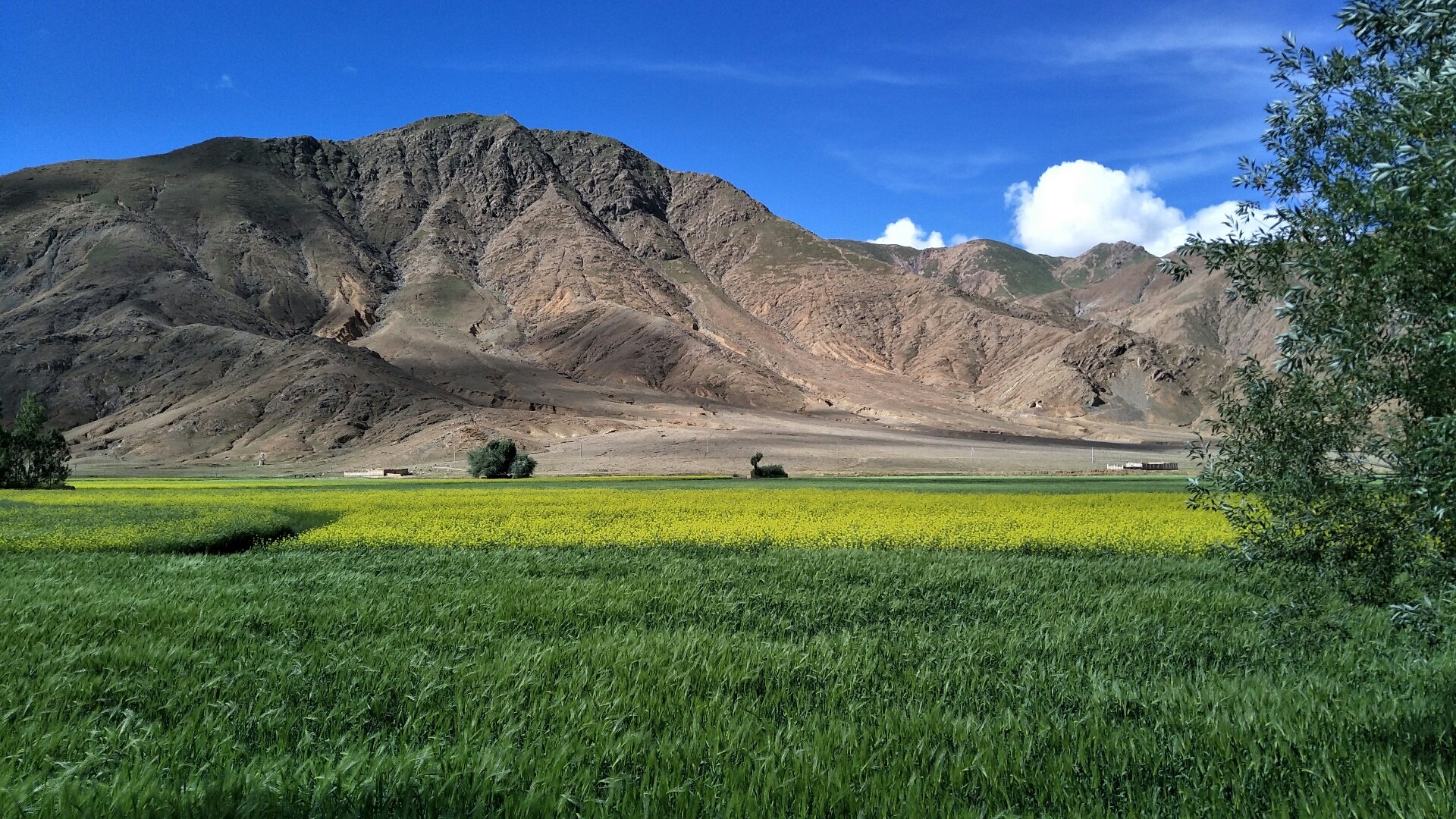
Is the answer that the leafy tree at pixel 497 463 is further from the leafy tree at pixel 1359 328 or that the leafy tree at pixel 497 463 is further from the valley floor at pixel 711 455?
the leafy tree at pixel 1359 328

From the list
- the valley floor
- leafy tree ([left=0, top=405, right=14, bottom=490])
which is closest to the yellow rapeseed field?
leafy tree ([left=0, top=405, right=14, bottom=490])

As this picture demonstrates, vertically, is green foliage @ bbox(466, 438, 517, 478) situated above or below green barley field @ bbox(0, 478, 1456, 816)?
below

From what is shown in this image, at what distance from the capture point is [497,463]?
67625 mm

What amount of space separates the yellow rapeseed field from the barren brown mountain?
52.3 m

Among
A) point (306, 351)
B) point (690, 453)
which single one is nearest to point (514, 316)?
point (306, 351)

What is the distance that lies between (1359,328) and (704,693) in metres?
5.67

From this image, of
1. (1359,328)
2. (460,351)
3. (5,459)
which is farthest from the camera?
(460,351)

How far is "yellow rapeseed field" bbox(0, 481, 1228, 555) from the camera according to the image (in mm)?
18906

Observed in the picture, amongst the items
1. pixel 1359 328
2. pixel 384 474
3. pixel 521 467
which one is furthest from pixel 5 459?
pixel 1359 328

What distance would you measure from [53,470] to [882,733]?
60.6m

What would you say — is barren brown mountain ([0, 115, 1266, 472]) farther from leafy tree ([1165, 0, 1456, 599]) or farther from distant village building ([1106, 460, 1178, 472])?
leafy tree ([1165, 0, 1456, 599])

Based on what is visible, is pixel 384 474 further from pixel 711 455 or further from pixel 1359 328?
pixel 1359 328

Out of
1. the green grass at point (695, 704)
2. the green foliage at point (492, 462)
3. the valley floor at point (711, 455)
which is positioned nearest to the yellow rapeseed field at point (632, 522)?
the green grass at point (695, 704)

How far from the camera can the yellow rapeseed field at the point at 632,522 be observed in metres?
18.9
